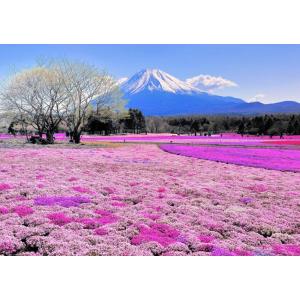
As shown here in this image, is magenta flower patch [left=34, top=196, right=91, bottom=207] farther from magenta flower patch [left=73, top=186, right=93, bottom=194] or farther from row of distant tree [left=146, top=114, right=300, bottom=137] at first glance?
row of distant tree [left=146, top=114, right=300, bottom=137]

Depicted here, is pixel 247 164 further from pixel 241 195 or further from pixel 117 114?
pixel 117 114

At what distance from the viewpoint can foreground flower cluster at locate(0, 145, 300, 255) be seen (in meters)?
10.7

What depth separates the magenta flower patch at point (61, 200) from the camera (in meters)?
14.9

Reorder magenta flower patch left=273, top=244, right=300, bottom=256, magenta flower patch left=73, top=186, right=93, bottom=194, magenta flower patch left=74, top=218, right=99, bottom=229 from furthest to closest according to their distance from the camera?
magenta flower patch left=73, top=186, right=93, bottom=194 < magenta flower patch left=74, top=218, right=99, bottom=229 < magenta flower patch left=273, top=244, right=300, bottom=256

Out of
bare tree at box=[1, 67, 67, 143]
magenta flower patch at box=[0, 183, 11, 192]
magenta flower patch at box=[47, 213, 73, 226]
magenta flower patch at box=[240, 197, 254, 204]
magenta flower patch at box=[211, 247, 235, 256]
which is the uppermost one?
bare tree at box=[1, 67, 67, 143]

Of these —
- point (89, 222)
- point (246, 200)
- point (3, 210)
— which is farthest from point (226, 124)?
point (89, 222)

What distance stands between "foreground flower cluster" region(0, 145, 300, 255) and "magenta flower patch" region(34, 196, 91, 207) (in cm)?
4

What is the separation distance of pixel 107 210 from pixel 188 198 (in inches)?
168

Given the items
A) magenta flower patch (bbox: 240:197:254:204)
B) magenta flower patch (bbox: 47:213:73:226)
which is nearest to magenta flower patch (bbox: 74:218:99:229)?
magenta flower patch (bbox: 47:213:73:226)

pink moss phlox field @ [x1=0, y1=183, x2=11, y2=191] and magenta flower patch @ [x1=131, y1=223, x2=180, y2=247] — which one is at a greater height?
pink moss phlox field @ [x1=0, y1=183, x2=11, y2=191]

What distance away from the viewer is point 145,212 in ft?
46.8

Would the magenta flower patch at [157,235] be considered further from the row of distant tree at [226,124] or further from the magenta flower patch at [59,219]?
the row of distant tree at [226,124]

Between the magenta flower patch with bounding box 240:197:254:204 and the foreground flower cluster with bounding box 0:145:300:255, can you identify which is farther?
the magenta flower patch with bounding box 240:197:254:204

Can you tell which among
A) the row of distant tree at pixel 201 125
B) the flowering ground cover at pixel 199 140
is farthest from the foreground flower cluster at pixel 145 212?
the row of distant tree at pixel 201 125
